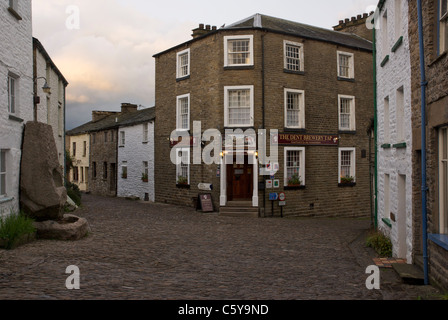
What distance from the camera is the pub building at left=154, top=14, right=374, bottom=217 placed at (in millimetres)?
20078

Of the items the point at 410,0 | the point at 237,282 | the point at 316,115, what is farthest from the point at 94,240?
the point at 316,115

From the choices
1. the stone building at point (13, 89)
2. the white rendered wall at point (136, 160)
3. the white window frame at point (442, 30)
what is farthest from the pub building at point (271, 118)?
the white window frame at point (442, 30)

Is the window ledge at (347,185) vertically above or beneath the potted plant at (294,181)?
beneath

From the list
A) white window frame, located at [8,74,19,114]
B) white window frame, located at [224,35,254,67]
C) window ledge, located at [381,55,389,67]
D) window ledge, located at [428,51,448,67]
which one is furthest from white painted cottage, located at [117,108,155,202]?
window ledge, located at [428,51,448,67]

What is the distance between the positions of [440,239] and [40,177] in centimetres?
986

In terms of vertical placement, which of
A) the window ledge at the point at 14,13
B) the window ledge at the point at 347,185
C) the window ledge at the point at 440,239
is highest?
the window ledge at the point at 14,13

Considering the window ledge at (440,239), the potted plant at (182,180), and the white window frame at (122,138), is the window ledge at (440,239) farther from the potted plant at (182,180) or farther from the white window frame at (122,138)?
the white window frame at (122,138)

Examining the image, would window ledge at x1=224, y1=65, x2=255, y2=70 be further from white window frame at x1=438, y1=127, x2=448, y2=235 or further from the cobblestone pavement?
white window frame at x1=438, y1=127, x2=448, y2=235

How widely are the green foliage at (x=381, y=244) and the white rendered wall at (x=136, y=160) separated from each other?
16.4 metres

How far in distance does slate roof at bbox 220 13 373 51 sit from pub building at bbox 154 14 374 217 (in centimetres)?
11

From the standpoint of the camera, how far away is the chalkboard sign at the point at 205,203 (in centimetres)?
2030
